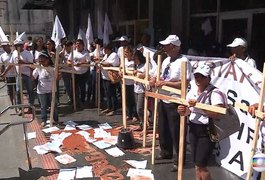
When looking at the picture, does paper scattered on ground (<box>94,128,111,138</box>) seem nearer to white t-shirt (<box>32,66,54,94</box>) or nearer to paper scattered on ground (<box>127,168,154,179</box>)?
white t-shirt (<box>32,66,54,94</box>)

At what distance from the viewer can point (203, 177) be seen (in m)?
4.04

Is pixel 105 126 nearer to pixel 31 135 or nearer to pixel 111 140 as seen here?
pixel 111 140

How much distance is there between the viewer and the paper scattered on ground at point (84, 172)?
16.9ft

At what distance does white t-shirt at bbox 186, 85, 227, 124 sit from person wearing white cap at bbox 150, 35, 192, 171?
0.76m

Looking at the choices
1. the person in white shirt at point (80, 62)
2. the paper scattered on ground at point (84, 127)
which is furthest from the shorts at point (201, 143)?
the person in white shirt at point (80, 62)

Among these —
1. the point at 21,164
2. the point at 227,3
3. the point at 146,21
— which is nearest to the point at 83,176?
the point at 21,164

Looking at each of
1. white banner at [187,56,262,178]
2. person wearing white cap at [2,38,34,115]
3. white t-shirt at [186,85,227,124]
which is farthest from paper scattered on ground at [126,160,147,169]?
person wearing white cap at [2,38,34,115]

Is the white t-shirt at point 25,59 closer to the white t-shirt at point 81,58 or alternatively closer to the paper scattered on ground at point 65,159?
the white t-shirt at point 81,58

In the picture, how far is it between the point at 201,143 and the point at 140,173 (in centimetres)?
154

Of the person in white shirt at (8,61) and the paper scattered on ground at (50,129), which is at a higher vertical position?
the person in white shirt at (8,61)

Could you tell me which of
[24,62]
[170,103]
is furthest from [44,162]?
[24,62]

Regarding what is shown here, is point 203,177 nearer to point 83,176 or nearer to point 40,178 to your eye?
point 83,176

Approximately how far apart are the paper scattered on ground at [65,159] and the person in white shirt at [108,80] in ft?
9.16

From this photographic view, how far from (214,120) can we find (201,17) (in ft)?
18.5
